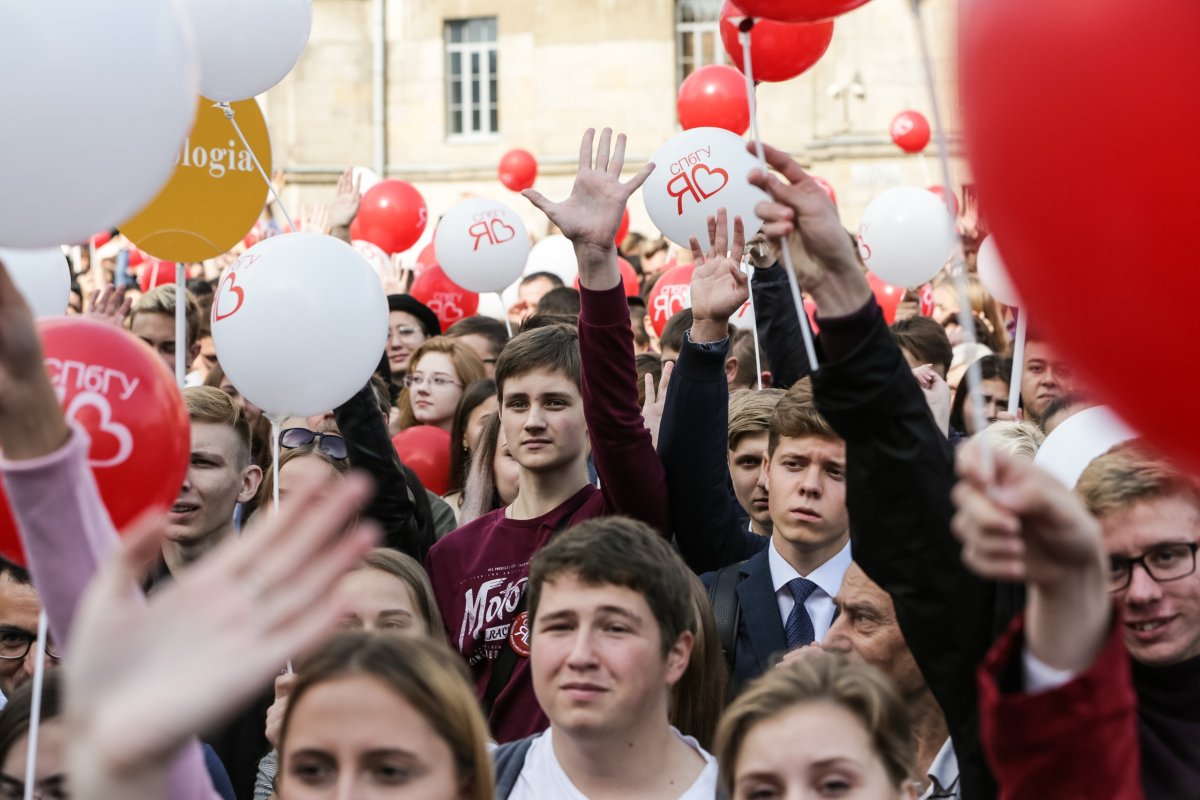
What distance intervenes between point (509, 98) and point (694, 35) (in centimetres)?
304

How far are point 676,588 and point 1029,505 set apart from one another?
1.29 metres

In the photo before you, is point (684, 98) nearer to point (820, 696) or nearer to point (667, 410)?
point (667, 410)

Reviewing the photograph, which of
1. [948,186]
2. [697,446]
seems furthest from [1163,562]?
[697,446]

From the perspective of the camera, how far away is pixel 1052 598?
80.9 inches

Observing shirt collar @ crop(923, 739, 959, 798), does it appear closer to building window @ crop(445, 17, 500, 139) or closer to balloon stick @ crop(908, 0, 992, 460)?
balloon stick @ crop(908, 0, 992, 460)

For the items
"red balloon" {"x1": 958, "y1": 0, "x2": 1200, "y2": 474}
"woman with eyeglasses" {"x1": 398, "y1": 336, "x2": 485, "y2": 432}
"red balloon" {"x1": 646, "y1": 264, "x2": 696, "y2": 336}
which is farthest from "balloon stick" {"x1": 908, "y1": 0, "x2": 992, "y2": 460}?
"red balloon" {"x1": 646, "y1": 264, "x2": 696, "y2": 336}

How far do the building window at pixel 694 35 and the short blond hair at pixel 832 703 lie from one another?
77.8 ft

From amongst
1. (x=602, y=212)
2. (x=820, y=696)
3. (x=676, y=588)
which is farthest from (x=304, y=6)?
(x=820, y=696)

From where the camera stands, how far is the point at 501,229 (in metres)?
8.72

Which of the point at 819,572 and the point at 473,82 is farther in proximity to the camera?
the point at 473,82

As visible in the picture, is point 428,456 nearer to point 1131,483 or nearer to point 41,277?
point 41,277

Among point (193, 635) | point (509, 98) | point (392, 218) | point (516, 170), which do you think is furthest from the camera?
point (509, 98)

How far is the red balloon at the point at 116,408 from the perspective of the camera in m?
2.90

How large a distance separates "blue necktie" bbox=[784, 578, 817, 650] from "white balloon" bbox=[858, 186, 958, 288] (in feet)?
15.4
